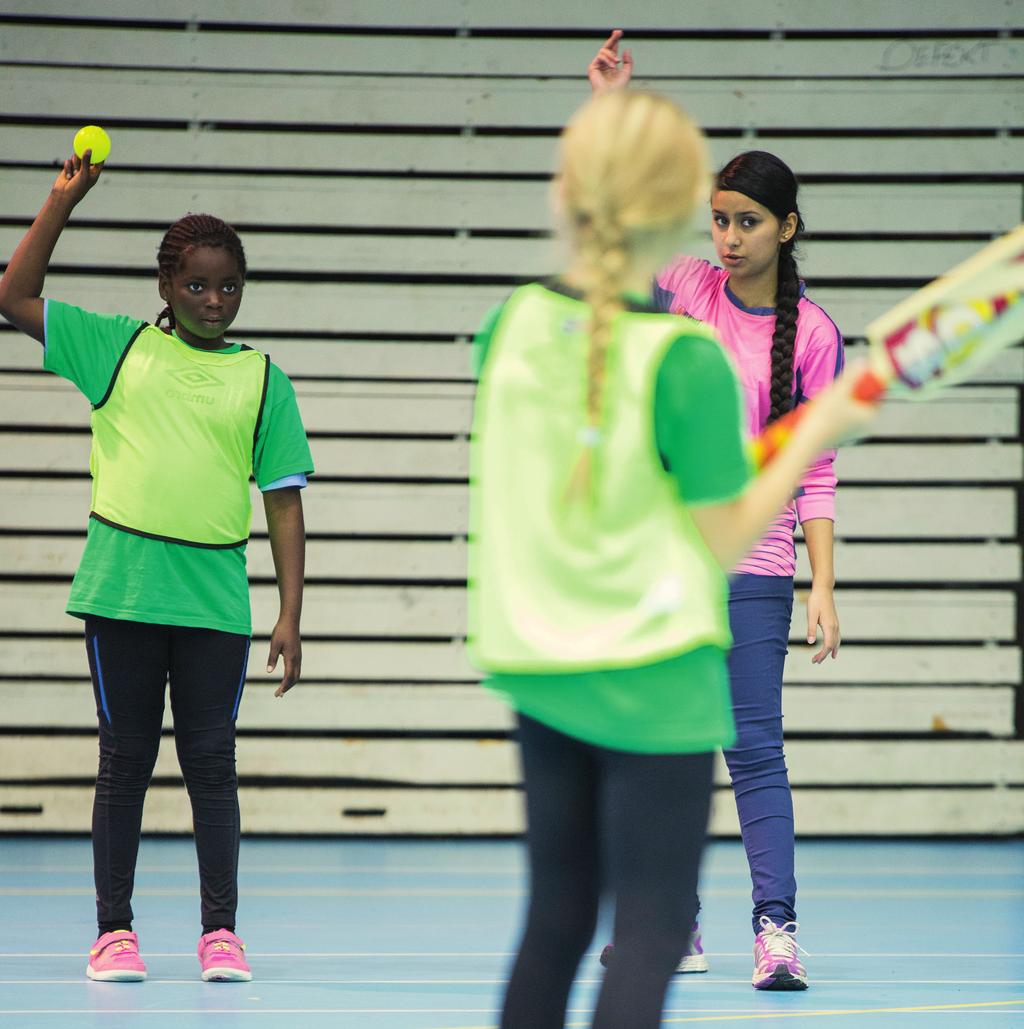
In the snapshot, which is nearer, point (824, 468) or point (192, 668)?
point (192, 668)

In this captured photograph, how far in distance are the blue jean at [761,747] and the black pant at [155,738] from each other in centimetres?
113

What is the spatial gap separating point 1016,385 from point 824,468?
3.11 meters

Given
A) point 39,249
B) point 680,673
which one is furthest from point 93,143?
point 680,673

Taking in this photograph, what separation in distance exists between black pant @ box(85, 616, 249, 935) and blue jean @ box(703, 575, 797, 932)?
1130 millimetres

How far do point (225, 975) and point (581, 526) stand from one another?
2187mm

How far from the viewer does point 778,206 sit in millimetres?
3717

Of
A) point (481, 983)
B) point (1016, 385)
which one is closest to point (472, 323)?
point (1016, 385)

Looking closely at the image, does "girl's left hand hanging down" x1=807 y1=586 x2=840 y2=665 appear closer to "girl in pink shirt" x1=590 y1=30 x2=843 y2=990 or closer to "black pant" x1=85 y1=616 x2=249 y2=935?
"girl in pink shirt" x1=590 y1=30 x2=843 y2=990

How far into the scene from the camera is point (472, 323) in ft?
21.7

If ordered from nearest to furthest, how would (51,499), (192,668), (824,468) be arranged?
(192,668) → (824,468) → (51,499)

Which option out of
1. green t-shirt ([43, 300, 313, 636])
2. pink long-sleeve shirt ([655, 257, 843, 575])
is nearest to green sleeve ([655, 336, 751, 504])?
pink long-sleeve shirt ([655, 257, 843, 575])

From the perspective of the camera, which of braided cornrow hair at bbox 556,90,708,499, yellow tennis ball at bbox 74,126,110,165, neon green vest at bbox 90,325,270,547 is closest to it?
braided cornrow hair at bbox 556,90,708,499

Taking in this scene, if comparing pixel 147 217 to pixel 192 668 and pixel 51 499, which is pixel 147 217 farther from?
pixel 192 668

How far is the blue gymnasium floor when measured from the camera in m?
3.28
